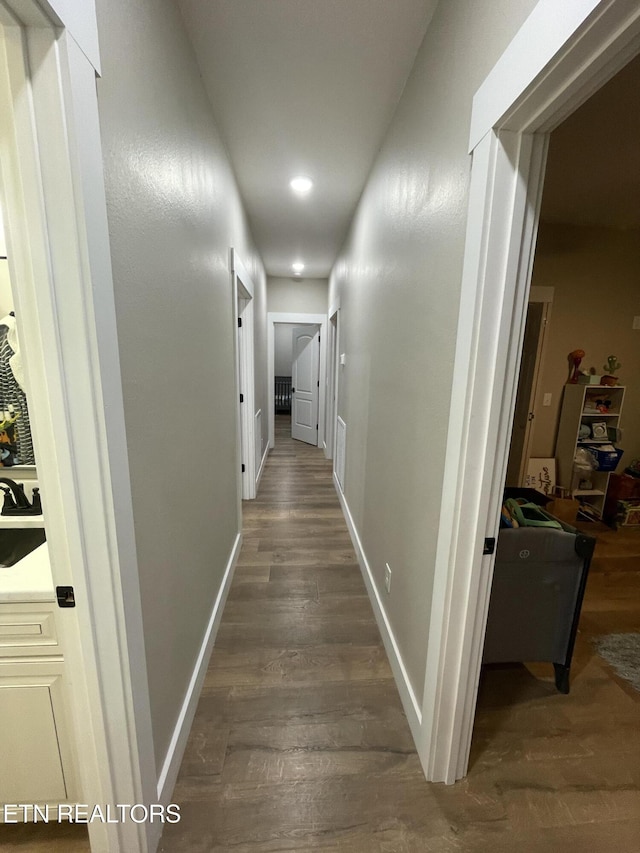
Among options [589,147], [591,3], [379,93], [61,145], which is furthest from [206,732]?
[589,147]

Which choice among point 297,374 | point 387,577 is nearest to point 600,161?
point 387,577

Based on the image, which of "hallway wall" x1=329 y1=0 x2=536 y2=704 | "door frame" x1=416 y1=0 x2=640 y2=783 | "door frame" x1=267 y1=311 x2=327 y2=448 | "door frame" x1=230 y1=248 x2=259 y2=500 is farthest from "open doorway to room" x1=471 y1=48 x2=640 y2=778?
"door frame" x1=267 y1=311 x2=327 y2=448

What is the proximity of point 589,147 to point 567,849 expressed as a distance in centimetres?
292

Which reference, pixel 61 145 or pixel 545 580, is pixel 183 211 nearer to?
pixel 61 145

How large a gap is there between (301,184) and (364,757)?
3.15 meters

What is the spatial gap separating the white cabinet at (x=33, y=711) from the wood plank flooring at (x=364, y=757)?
0.24m

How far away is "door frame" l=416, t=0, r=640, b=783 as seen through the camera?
2.02ft

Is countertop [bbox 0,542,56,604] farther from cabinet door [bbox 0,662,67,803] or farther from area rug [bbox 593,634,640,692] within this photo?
area rug [bbox 593,634,640,692]

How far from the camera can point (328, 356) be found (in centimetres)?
468

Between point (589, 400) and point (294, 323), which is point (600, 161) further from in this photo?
point (294, 323)

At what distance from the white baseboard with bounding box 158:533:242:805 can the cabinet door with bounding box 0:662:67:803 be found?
28 centimetres

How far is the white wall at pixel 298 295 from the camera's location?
16.5 feet

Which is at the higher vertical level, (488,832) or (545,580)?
(545,580)

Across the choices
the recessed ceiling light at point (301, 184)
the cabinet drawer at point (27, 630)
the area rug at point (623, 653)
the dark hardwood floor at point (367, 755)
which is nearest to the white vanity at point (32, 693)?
the cabinet drawer at point (27, 630)
